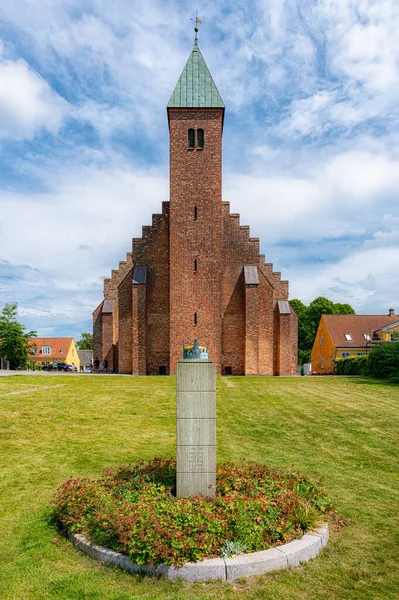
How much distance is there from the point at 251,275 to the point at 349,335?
24.8m

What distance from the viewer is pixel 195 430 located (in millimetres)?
6980

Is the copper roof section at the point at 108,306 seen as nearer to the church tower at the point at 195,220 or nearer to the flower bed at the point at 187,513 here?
the church tower at the point at 195,220

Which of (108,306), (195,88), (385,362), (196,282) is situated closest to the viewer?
(385,362)

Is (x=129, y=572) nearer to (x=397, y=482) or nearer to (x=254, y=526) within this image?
(x=254, y=526)

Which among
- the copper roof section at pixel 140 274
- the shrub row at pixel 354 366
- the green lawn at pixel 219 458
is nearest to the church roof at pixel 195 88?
the copper roof section at pixel 140 274

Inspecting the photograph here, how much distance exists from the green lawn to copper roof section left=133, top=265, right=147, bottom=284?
473 inches

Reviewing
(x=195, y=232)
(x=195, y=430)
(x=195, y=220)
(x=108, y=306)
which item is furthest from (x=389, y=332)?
(x=195, y=430)

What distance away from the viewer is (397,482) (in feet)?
29.0

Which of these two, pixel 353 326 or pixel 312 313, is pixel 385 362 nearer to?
pixel 353 326

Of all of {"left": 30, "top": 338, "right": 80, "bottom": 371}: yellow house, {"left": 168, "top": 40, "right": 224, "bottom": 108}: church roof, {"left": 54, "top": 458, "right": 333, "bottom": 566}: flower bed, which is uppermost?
{"left": 168, "top": 40, "right": 224, "bottom": 108}: church roof

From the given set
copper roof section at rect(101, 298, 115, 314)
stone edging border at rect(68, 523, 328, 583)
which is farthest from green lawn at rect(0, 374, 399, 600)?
copper roof section at rect(101, 298, 115, 314)

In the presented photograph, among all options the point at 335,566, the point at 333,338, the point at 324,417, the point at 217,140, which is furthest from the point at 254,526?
the point at 333,338

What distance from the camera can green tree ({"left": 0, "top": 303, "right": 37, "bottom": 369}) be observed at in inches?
1837

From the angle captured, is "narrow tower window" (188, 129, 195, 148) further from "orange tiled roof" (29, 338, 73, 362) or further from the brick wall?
"orange tiled roof" (29, 338, 73, 362)
